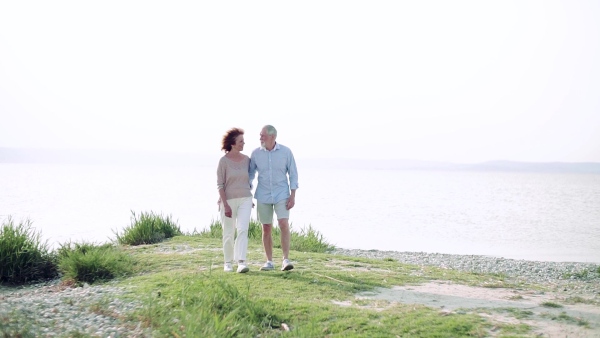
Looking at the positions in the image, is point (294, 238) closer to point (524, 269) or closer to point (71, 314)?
point (524, 269)

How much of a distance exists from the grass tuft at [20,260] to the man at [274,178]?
489 cm

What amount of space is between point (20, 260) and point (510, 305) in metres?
8.37

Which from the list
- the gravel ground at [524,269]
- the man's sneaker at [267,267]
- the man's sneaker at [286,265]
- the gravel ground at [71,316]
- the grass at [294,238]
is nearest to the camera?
the gravel ground at [71,316]

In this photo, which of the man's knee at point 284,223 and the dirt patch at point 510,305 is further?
the man's knee at point 284,223

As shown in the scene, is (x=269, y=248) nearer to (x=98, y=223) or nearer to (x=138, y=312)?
(x=138, y=312)

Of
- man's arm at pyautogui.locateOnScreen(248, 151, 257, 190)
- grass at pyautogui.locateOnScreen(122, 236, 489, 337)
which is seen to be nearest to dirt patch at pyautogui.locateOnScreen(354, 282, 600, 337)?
grass at pyautogui.locateOnScreen(122, 236, 489, 337)

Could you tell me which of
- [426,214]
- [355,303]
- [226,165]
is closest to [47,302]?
[226,165]

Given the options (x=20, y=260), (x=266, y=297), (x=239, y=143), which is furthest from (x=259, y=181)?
(x=20, y=260)

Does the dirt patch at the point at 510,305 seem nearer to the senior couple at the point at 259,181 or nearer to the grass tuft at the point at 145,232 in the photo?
the senior couple at the point at 259,181

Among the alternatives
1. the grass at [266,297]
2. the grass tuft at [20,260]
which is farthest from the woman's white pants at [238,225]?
the grass tuft at [20,260]

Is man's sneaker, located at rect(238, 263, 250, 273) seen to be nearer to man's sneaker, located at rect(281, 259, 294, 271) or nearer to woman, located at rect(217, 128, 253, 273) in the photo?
woman, located at rect(217, 128, 253, 273)

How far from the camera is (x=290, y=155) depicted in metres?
9.47

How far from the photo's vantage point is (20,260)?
11.7 metres

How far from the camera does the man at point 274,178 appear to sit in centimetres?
936
